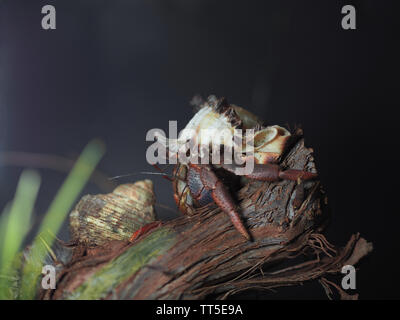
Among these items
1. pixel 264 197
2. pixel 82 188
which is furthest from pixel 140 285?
pixel 82 188

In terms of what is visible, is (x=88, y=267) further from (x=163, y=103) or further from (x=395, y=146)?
(x=395, y=146)

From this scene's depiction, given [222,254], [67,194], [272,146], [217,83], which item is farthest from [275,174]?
[67,194]

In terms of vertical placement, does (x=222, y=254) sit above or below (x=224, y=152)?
below

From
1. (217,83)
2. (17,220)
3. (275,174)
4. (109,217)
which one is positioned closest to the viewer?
(275,174)

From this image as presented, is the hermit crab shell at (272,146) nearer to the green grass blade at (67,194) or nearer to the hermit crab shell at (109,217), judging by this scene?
the hermit crab shell at (109,217)

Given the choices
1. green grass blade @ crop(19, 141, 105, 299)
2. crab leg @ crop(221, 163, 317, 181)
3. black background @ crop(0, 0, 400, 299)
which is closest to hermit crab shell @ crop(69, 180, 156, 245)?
green grass blade @ crop(19, 141, 105, 299)

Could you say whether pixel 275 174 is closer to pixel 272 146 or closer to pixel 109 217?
pixel 272 146
